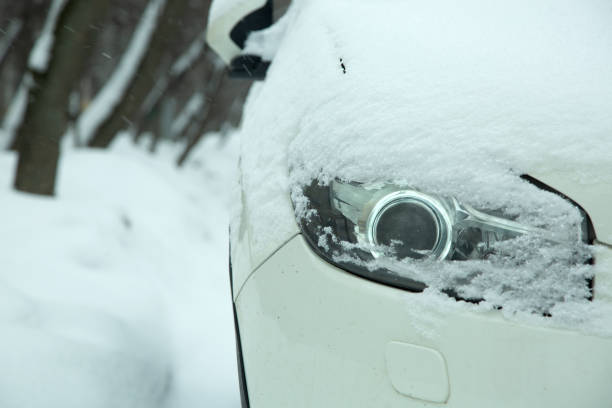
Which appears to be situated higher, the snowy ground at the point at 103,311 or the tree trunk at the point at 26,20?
the snowy ground at the point at 103,311

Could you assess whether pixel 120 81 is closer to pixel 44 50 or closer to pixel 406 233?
pixel 44 50

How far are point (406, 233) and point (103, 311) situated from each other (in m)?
1.59

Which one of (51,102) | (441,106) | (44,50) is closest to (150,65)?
(44,50)

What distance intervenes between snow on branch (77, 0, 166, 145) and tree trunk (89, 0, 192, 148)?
9 cm

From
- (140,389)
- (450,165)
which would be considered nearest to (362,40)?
(450,165)

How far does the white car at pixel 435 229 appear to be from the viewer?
3.14 ft

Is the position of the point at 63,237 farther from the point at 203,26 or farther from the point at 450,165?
the point at 203,26

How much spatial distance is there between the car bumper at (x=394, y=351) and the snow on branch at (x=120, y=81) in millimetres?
6355

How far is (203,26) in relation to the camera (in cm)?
1041

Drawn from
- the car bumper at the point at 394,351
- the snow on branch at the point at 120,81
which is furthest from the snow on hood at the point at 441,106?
the snow on branch at the point at 120,81

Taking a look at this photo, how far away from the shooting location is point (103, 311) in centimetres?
222

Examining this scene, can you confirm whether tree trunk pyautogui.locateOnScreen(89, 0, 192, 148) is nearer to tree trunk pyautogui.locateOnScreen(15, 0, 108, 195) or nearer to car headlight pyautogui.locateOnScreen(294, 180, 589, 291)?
tree trunk pyautogui.locateOnScreen(15, 0, 108, 195)

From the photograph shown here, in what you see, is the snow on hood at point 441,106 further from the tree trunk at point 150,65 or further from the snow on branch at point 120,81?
the snow on branch at point 120,81

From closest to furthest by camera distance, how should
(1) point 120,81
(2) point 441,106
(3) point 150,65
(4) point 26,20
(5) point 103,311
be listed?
(2) point 441,106 → (5) point 103,311 → (3) point 150,65 → (1) point 120,81 → (4) point 26,20
